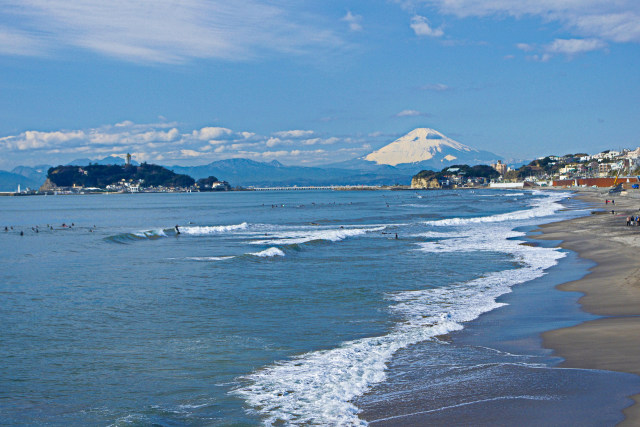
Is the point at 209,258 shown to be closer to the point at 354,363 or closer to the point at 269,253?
the point at 269,253

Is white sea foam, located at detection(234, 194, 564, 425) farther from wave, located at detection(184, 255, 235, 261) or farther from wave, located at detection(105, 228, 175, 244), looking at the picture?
wave, located at detection(105, 228, 175, 244)

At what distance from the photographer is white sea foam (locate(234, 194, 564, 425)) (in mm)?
7777

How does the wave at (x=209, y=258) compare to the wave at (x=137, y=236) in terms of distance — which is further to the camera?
the wave at (x=137, y=236)

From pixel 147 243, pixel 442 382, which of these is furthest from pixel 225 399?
pixel 147 243

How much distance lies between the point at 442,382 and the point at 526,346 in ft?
9.59

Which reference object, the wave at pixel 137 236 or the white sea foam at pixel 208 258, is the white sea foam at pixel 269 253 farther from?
the wave at pixel 137 236

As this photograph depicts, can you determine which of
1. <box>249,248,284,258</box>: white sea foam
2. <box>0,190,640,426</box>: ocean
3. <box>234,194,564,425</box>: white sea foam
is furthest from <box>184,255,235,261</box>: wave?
<box>234,194,564,425</box>: white sea foam

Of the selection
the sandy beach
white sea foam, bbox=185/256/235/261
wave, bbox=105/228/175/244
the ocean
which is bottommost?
wave, bbox=105/228/175/244

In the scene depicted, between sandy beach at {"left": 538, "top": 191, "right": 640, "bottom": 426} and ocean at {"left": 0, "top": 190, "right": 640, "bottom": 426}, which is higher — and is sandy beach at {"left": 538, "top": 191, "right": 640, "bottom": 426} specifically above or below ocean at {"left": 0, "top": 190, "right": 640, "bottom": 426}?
above

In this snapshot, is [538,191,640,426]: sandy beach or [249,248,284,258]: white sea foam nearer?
[538,191,640,426]: sandy beach

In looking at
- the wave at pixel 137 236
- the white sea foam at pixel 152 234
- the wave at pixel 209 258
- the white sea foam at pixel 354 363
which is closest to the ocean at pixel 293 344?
the white sea foam at pixel 354 363

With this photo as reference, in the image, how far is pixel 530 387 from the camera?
8133 millimetres

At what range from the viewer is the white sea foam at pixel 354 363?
778cm

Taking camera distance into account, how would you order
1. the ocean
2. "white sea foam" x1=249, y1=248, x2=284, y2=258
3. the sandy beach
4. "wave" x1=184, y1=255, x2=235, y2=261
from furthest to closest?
1. "white sea foam" x1=249, y1=248, x2=284, y2=258
2. "wave" x1=184, y1=255, x2=235, y2=261
3. the sandy beach
4. the ocean
